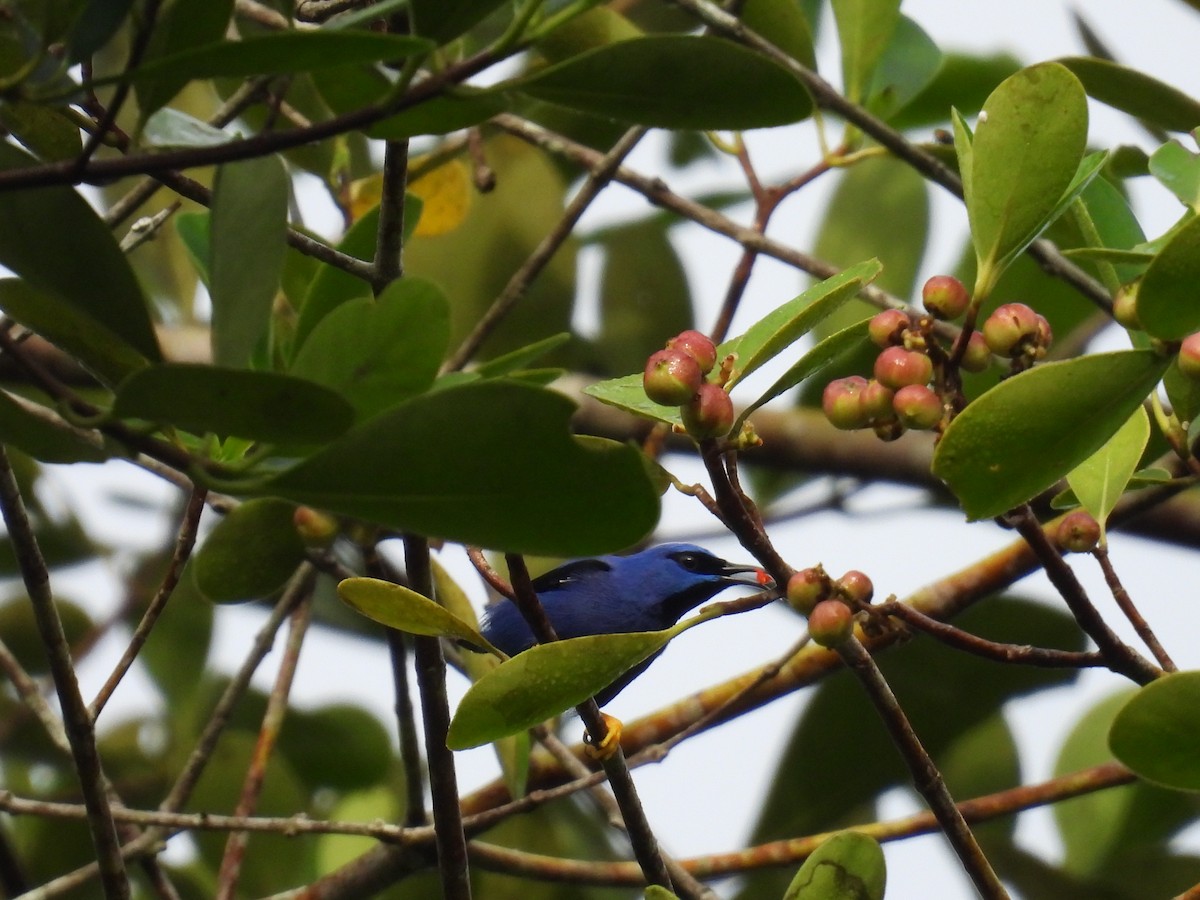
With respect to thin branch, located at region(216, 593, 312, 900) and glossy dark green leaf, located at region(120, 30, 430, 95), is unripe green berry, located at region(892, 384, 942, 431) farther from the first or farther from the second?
thin branch, located at region(216, 593, 312, 900)

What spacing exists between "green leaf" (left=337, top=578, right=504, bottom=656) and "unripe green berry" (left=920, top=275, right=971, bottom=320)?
1.90 ft

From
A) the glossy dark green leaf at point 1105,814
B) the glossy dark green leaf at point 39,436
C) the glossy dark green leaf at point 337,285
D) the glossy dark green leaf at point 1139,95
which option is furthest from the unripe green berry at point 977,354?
the glossy dark green leaf at point 1105,814

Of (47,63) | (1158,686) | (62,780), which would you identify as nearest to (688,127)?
(47,63)

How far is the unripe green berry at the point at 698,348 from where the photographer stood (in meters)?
1.34

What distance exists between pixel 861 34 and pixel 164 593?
1874 mm

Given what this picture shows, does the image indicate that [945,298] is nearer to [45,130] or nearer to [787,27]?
[45,130]

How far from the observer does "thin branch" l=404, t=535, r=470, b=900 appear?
1702 millimetres

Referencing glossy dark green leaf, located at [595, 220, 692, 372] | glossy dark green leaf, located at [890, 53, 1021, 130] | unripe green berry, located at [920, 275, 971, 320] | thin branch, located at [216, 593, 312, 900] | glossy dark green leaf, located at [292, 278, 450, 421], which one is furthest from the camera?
glossy dark green leaf, located at [595, 220, 692, 372]

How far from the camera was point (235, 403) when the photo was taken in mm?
1010

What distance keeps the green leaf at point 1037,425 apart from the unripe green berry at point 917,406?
0.09 meters

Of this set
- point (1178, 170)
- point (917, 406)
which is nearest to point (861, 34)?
point (1178, 170)

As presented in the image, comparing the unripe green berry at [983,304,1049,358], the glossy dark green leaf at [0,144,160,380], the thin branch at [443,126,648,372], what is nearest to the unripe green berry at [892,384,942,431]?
the unripe green berry at [983,304,1049,358]

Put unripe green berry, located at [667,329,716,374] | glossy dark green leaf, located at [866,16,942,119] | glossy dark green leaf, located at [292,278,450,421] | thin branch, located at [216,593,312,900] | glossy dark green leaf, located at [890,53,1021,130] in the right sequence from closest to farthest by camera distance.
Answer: glossy dark green leaf, located at [292,278,450,421]
unripe green berry, located at [667,329,716,374]
thin branch, located at [216,593,312,900]
glossy dark green leaf, located at [866,16,942,119]
glossy dark green leaf, located at [890,53,1021,130]

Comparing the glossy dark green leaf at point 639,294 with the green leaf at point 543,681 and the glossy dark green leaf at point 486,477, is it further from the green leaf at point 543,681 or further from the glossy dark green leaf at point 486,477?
the glossy dark green leaf at point 486,477
